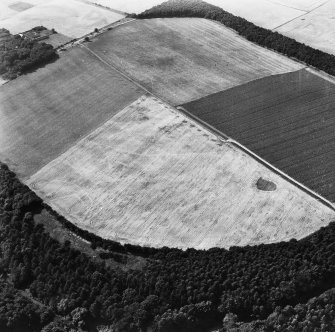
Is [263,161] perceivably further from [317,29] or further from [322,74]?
[317,29]

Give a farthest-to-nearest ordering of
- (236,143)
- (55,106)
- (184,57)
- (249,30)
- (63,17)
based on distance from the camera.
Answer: (63,17) → (249,30) → (184,57) → (55,106) → (236,143)

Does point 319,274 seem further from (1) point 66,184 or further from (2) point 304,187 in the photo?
(1) point 66,184

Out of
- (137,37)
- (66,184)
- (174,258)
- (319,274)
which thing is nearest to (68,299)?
(174,258)

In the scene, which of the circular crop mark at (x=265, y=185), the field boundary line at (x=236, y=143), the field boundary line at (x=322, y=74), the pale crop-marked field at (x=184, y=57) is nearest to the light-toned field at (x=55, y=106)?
the field boundary line at (x=236, y=143)

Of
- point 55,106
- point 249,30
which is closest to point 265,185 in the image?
point 55,106

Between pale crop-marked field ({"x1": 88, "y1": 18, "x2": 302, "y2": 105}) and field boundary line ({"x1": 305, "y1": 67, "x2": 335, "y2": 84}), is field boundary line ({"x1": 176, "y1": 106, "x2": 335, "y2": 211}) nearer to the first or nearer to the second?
pale crop-marked field ({"x1": 88, "y1": 18, "x2": 302, "y2": 105})

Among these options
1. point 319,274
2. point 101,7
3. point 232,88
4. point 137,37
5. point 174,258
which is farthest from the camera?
point 101,7

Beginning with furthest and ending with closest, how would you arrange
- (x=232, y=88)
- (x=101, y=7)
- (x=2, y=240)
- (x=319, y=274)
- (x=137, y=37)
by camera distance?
(x=101, y=7) → (x=137, y=37) → (x=232, y=88) → (x=2, y=240) → (x=319, y=274)
